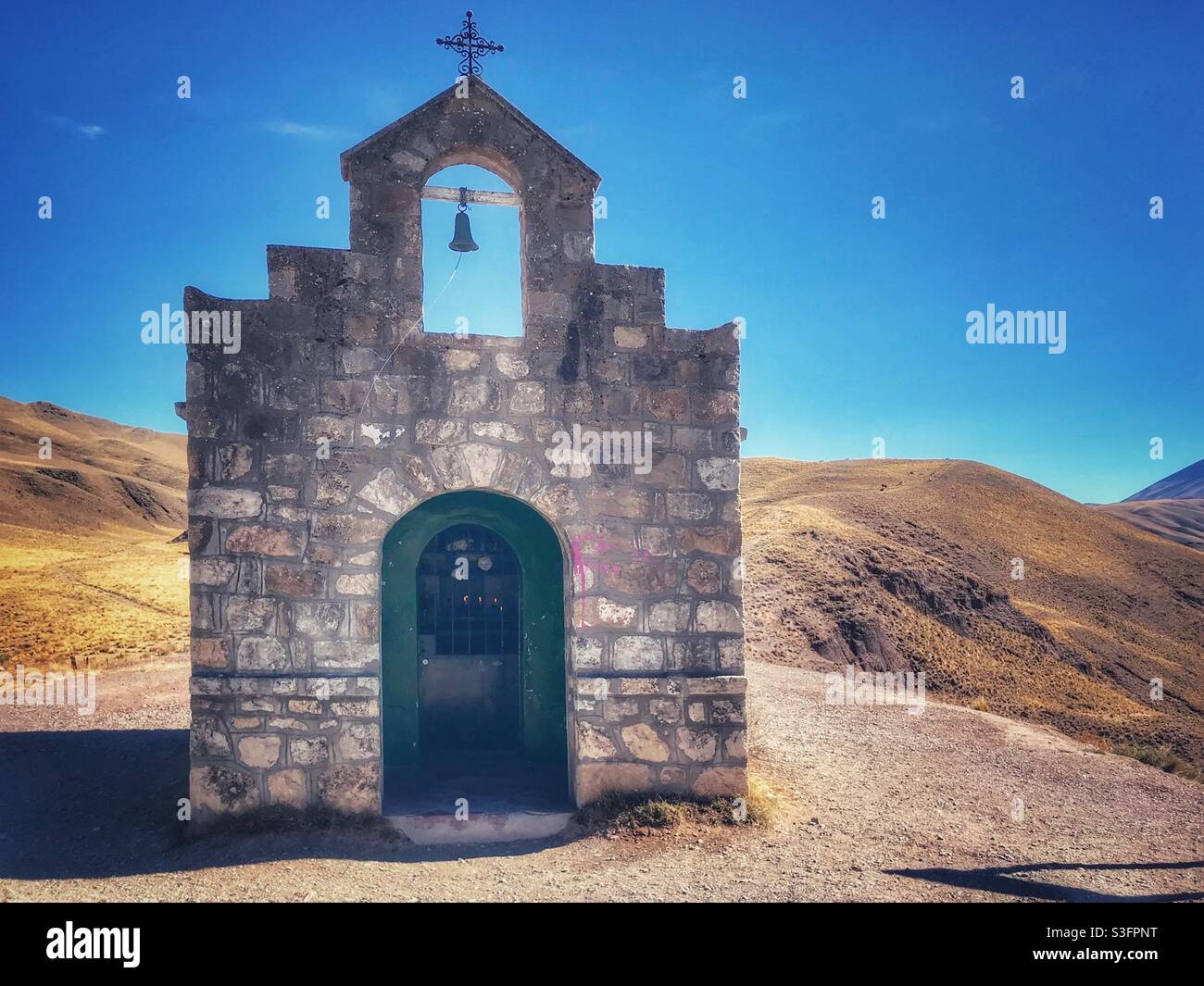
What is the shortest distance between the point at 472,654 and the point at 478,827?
6.18 feet

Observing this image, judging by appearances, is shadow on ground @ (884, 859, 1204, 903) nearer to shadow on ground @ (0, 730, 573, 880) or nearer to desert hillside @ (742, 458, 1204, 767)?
shadow on ground @ (0, 730, 573, 880)

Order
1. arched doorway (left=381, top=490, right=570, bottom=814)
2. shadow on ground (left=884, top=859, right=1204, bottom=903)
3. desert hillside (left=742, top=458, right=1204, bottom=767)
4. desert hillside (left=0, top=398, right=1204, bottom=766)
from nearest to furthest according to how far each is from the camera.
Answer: shadow on ground (left=884, top=859, right=1204, bottom=903), arched doorway (left=381, top=490, right=570, bottom=814), desert hillside (left=0, top=398, right=1204, bottom=766), desert hillside (left=742, top=458, right=1204, bottom=767)

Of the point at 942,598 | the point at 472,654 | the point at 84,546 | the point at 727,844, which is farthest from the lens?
the point at 84,546

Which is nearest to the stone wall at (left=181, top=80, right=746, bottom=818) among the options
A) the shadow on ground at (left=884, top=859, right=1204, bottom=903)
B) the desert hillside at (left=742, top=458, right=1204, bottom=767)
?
the shadow on ground at (left=884, top=859, right=1204, bottom=903)

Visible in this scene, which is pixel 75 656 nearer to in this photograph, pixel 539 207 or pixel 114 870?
pixel 114 870

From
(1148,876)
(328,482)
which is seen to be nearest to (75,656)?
(328,482)

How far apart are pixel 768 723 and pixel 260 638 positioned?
6754mm

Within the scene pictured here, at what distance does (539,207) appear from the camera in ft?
21.3

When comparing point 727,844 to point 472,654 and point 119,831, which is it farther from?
point 119,831

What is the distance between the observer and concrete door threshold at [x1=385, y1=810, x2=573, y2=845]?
592 centimetres

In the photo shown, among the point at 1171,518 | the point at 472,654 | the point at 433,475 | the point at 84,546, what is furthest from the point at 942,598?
the point at 1171,518

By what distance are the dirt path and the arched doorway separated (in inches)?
48.5

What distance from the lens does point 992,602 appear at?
24.5 m

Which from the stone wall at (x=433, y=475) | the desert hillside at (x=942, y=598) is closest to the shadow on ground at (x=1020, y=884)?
the stone wall at (x=433, y=475)
